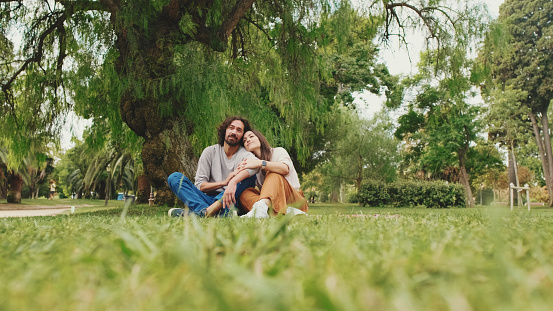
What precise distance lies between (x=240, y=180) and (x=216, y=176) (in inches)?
29.7

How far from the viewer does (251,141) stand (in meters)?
4.33

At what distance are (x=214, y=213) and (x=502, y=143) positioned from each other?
26.1m

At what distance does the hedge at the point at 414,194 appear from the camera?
17.9 metres

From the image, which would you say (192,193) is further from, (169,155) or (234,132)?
(169,155)

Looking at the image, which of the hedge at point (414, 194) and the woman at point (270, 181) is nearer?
the woman at point (270, 181)

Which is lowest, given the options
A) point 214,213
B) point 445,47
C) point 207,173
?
point 214,213

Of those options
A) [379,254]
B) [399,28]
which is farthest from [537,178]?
[379,254]

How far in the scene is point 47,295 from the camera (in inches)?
23.5

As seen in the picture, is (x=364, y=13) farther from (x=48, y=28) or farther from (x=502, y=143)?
(x=502, y=143)

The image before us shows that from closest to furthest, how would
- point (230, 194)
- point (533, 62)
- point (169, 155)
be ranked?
point (230, 194), point (169, 155), point (533, 62)

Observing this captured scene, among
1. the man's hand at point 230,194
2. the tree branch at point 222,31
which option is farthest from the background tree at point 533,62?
the man's hand at point 230,194

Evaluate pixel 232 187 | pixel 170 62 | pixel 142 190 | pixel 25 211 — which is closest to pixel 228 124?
pixel 232 187

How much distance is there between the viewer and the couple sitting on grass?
3.79m

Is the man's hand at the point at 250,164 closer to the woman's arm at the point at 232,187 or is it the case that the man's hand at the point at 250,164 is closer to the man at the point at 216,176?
the woman's arm at the point at 232,187
